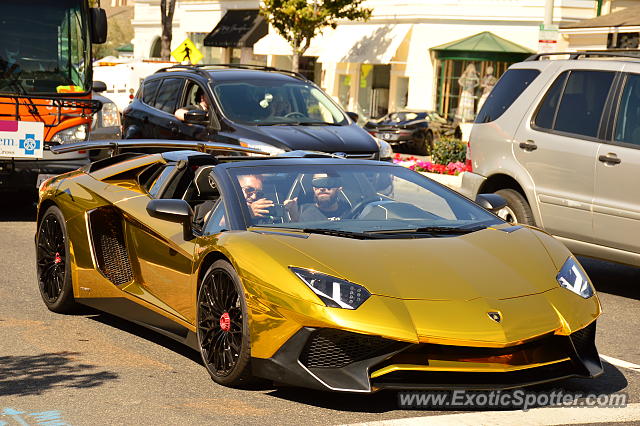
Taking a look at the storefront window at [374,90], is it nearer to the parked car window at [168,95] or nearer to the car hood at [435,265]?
the parked car window at [168,95]

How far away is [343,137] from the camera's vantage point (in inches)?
563

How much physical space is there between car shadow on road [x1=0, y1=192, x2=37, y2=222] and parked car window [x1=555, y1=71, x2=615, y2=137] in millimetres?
6294

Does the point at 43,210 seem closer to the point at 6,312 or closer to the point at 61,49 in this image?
the point at 6,312

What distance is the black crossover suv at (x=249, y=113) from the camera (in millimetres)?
14031

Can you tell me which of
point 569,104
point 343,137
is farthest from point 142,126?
point 569,104

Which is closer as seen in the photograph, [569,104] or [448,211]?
[448,211]

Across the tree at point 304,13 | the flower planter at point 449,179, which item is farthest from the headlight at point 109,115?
the tree at point 304,13

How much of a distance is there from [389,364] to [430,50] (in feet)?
135

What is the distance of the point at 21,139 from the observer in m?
13.8

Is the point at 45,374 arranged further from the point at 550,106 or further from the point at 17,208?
the point at 17,208

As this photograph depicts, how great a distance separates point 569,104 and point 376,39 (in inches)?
1483

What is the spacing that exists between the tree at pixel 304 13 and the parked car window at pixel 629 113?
34.0 metres

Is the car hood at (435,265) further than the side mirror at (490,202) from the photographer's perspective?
No

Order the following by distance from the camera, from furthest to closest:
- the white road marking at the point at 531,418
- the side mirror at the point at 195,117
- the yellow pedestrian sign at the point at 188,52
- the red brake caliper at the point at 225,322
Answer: the yellow pedestrian sign at the point at 188,52 < the side mirror at the point at 195,117 < the red brake caliper at the point at 225,322 < the white road marking at the point at 531,418
